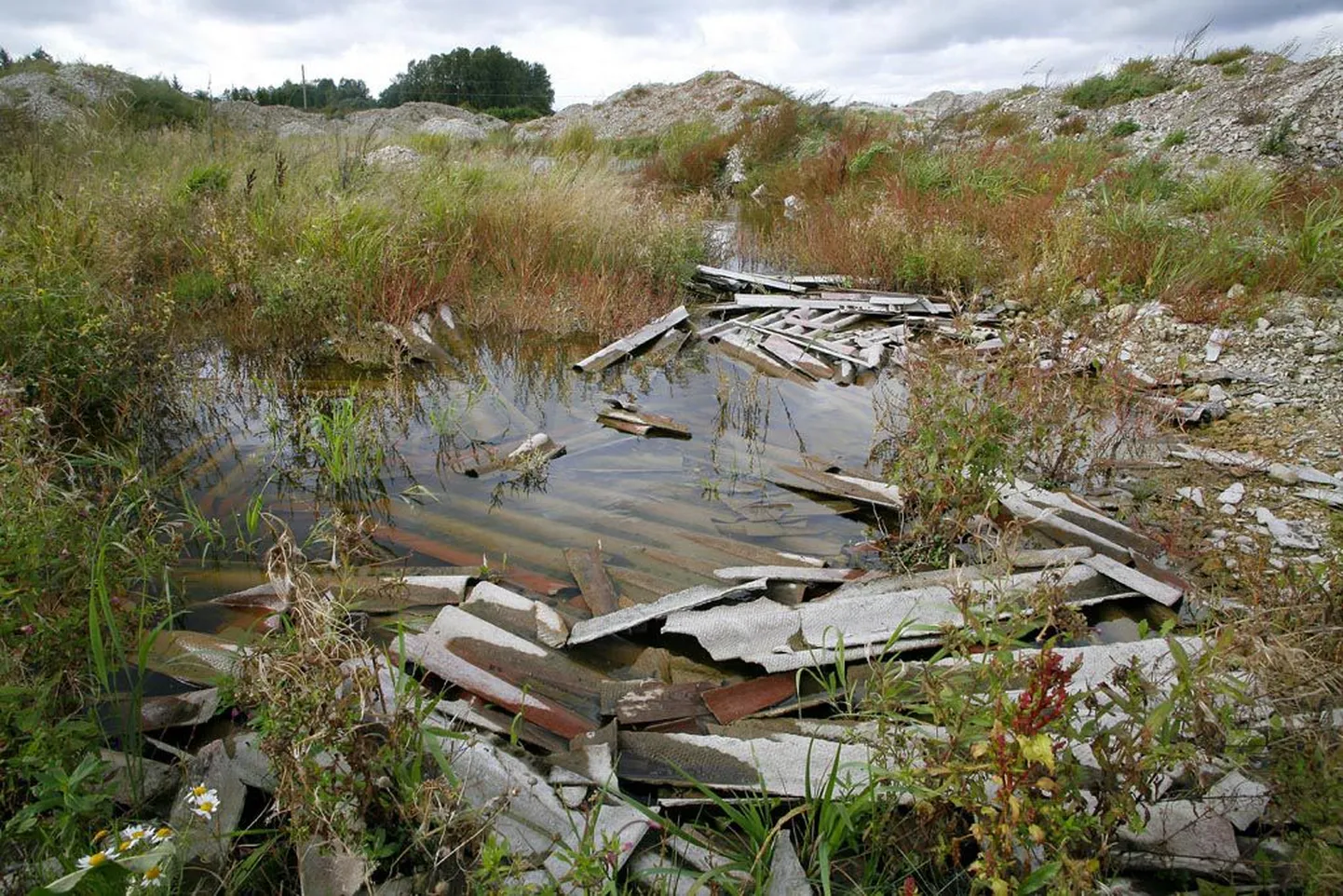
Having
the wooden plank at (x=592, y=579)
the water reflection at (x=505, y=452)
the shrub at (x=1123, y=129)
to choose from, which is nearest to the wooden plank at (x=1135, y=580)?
the water reflection at (x=505, y=452)

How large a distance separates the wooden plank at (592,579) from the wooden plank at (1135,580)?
2532mm

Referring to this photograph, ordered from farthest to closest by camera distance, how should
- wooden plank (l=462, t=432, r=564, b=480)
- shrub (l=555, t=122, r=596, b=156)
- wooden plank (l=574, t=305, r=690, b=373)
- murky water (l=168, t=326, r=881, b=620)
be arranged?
1. shrub (l=555, t=122, r=596, b=156)
2. wooden plank (l=574, t=305, r=690, b=373)
3. wooden plank (l=462, t=432, r=564, b=480)
4. murky water (l=168, t=326, r=881, b=620)

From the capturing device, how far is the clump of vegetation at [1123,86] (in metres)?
21.0

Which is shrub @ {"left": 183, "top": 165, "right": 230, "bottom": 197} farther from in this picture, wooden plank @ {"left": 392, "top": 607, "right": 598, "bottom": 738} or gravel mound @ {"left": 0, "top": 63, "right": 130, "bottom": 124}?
wooden plank @ {"left": 392, "top": 607, "right": 598, "bottom": 738}

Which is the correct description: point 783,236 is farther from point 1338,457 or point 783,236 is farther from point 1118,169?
point 1338,457

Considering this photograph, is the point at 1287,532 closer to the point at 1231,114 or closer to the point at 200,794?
the point at 200,794

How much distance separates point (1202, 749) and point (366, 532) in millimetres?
3916

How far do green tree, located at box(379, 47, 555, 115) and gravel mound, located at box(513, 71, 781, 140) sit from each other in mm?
13289

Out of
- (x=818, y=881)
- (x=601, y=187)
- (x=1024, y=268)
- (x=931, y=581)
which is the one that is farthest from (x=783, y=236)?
(x=818, y=881)

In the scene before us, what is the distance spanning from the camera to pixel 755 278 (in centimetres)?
1012

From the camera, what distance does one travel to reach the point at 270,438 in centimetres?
536

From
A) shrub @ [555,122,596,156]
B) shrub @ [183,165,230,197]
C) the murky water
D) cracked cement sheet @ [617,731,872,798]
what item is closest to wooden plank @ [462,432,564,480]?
the murky water

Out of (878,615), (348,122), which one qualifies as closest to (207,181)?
(878,615)

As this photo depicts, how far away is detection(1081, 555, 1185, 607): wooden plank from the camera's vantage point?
12.0 ft
